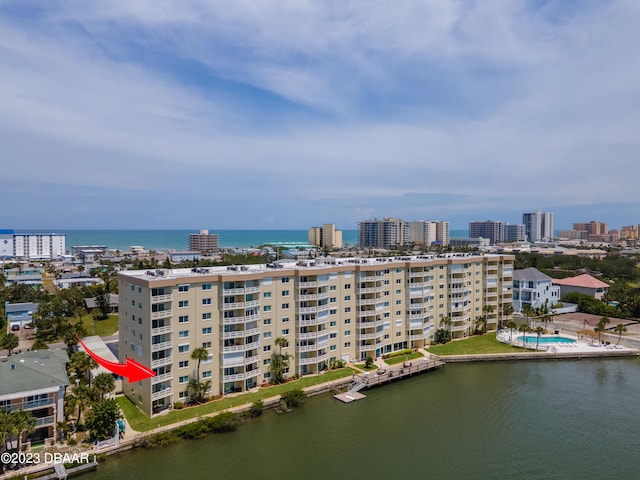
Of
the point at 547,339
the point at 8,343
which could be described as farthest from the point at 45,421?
the point at 547,339

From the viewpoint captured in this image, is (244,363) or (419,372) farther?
(419,372)

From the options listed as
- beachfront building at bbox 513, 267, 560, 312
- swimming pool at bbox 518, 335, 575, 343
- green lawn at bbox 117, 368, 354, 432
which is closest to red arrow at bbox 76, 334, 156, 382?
green lawn at bbox 117, 368, 354, 432

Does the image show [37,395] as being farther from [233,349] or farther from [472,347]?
[472,347]

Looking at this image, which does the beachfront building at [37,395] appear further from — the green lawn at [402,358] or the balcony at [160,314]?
the green lawn at [402,358]

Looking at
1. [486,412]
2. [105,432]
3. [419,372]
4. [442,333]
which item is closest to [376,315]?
[419,372]

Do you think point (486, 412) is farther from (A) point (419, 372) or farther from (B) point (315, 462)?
(B) point (315, 462)

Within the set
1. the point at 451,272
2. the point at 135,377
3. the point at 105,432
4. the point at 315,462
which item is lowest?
the point at 315,462

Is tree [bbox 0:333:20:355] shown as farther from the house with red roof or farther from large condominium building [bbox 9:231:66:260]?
large condominium building [bbox 9:231:66:260]
